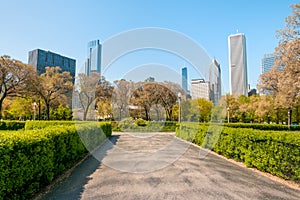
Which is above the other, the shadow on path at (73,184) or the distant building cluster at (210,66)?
the distant building cluster at (210,66)

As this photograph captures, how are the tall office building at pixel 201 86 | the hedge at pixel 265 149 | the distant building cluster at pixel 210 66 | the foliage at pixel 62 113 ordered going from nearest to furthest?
the hedge at pixel 265 149, the distant building cluster at pixel 210 66, the tall office building at pixel 201 86, the foliage at pixel 62 113

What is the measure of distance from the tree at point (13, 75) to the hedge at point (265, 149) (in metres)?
21.3

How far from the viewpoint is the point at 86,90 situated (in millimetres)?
26859

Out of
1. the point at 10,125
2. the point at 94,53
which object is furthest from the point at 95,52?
the point at 10,125

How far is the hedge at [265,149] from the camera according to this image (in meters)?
4.41

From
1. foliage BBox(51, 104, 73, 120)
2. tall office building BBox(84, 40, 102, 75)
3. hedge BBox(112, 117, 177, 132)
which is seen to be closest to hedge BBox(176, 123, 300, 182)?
tall office building BBox(84, 40, 102, 75)

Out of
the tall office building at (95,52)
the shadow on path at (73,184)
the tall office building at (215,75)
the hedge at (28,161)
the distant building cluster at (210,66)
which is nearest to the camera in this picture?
the hedge at (28,161)

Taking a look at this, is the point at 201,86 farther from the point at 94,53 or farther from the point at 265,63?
the point at 265,63

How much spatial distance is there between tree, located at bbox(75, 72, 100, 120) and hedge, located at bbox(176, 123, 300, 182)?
2167 cm

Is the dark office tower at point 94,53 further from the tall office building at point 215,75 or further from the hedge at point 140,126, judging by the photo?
the hedge at point 140,126

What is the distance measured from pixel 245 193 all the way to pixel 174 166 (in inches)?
92.6

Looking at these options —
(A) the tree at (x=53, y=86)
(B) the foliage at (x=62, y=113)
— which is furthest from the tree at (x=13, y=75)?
(B) the foliage at (x=62, y=113)

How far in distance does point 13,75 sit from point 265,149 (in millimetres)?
23712

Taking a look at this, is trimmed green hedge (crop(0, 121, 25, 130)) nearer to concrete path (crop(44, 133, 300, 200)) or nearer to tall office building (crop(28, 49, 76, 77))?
tall office building (crop(28, 49, 76, 77))
